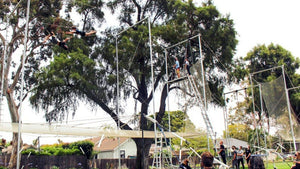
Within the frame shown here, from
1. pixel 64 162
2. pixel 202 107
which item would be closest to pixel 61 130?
pixel 202 107

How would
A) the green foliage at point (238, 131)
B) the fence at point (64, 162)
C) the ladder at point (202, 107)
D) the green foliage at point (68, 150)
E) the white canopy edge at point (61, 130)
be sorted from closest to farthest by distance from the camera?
the white canopy edge at point (61, 130) < the ladder at point (202, 107) < the fence at point (64, 162) < the green foliage at point (68, 150) < the green foliage at point (238, 131)

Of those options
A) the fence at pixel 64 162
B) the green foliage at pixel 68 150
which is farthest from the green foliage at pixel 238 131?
the green foliage at pixel 68 150

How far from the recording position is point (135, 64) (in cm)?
1755

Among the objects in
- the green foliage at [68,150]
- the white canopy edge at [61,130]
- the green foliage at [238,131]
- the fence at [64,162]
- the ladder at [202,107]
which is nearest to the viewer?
the white canopy edge at [61,130]

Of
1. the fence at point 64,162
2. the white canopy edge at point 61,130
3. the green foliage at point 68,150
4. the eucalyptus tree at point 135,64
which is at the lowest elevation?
the fence at point 64,162

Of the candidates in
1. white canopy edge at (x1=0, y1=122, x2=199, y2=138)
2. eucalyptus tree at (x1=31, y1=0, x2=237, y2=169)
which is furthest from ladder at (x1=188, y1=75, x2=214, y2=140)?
eucalyptus tree at (x1=31, y1=0, x2=237, y2=169)

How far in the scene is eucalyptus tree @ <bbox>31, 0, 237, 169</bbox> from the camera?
16.0 meters

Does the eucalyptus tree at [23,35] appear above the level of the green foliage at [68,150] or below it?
above

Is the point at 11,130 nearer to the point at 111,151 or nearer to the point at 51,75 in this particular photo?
the point at 51,75

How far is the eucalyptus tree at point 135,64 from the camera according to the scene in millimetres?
16031

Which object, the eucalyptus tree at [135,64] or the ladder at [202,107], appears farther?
the eucalyptus tree at [135,64]

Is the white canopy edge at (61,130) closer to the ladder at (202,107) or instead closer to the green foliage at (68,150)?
the ladder at (202,107)

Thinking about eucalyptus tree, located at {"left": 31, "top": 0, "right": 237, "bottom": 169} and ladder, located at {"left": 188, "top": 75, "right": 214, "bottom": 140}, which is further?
eucalyptus tree, located at {"left": 31, "top": 0, "right": 237, "bottom": 169}

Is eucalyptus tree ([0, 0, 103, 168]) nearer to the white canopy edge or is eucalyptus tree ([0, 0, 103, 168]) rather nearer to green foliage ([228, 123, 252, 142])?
the white canopy edge
